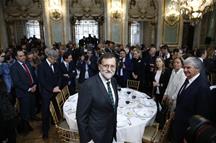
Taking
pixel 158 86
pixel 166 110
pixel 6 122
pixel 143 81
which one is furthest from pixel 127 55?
pixel 6 122

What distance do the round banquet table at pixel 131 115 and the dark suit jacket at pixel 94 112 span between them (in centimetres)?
69

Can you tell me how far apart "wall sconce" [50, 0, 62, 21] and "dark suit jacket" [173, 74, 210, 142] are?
8.13 meters

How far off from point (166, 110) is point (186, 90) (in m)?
1.26

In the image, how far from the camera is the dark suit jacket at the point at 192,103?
2268mm

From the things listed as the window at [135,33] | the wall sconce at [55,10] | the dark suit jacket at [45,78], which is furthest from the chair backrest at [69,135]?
the window at [135,33]

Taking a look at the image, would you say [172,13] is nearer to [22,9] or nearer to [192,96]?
[22,9]

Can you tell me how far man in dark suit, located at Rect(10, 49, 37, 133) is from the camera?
12.7 ft

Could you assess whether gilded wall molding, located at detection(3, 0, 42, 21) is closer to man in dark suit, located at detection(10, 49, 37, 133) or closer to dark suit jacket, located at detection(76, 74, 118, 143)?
man in dark suit, located at detection(10, 49, 37, 133)

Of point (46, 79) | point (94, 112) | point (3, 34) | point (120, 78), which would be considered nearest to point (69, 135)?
point (94, 112)

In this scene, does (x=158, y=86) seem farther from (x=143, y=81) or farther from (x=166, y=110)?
(x=143, y=81)

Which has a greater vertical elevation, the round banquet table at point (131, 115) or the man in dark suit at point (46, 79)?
the man in dark suit at point (46, 79)

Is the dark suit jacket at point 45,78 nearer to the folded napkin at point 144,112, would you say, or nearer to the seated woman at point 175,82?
the folded napkin at point 144,112

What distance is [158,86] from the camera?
13.8 ft

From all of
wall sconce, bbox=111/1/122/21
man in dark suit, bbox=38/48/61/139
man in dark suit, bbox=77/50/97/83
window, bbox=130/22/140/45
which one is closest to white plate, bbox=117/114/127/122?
man in dark suit, bbox=38/48/61/139
